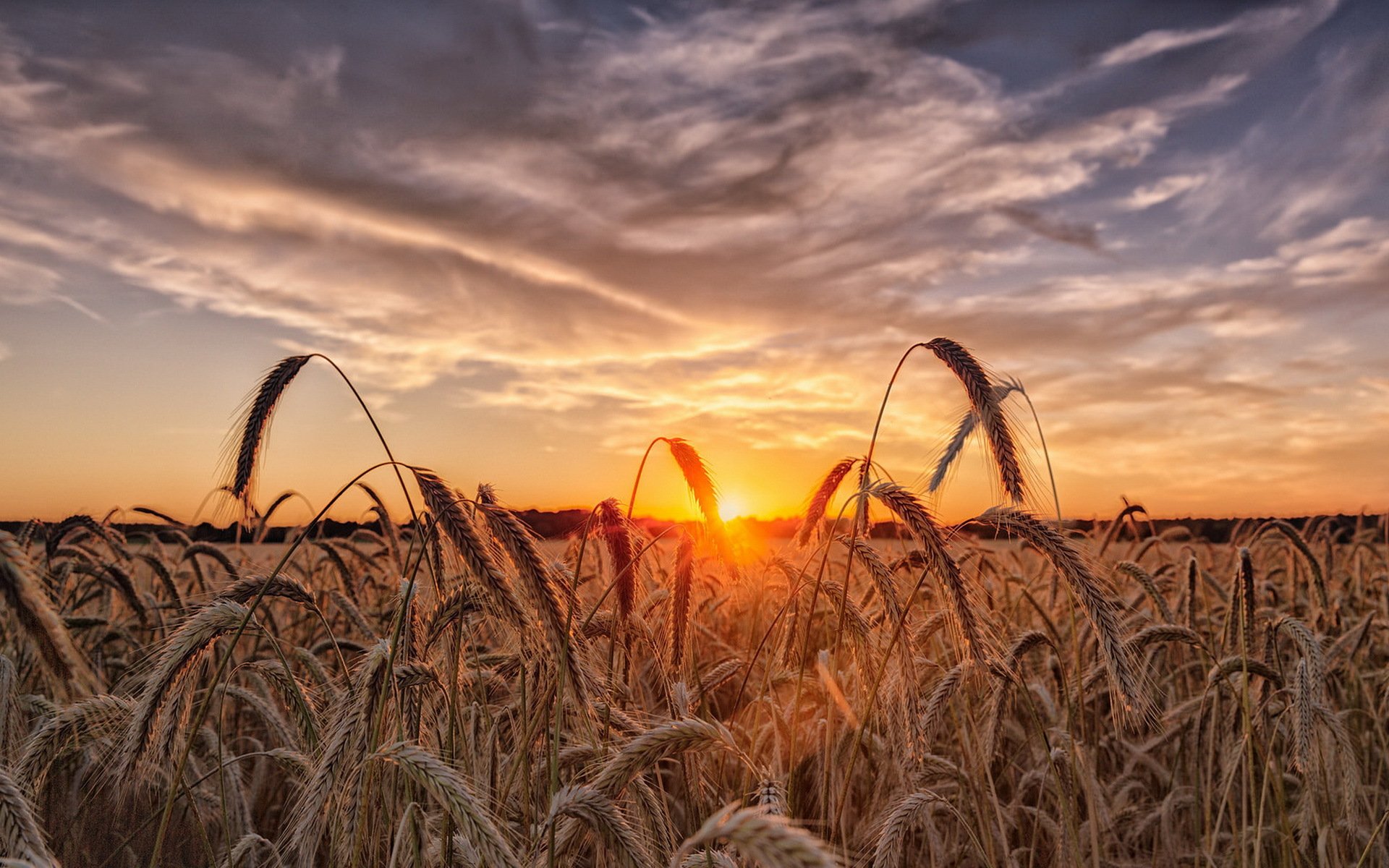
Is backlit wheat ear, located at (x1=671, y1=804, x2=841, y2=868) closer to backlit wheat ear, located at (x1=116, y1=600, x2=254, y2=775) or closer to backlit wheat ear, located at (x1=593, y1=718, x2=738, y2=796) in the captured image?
backlit wheat ear, located at (x1=593, y1=718, x2=738, y2=796)

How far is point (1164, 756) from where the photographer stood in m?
5.72

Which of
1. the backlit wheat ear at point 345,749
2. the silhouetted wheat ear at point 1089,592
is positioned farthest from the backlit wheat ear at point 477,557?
the silhouetted wheat ear at point 1089,592

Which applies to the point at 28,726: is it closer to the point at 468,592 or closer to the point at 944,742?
the point at 468,592

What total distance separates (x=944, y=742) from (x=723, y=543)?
3132mm

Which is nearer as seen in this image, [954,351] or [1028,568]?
[954,351]

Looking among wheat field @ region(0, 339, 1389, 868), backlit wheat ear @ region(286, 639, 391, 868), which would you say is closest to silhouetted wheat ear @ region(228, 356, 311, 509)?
wheat field @ region(0, 339, 1389, 868)

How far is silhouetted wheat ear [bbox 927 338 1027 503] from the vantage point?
10.4 ft

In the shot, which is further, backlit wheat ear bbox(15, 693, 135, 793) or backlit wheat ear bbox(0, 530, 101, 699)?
backlit wheat ear bbox(15, 693, 135, 793)

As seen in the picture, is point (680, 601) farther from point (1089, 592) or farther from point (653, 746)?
point (1089, 592)

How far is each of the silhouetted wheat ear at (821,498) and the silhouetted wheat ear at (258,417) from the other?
2125 millimetres

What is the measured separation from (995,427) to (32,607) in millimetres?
2956

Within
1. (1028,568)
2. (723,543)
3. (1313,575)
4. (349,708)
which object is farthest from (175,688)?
(1028,568)

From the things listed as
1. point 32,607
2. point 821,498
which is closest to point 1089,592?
point 821,498

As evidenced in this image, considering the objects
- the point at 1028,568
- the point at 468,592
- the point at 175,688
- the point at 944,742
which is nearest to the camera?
the point at 175,688
